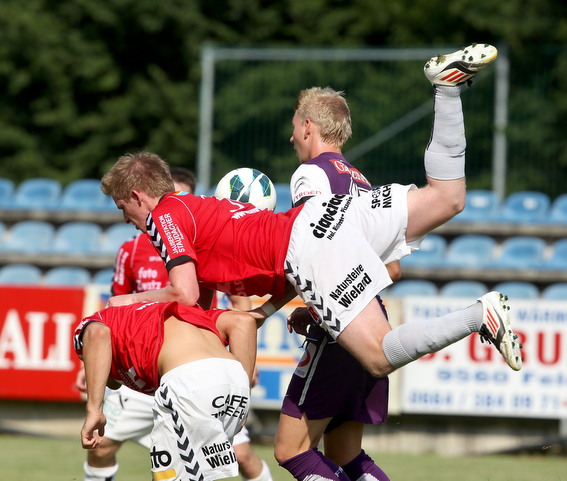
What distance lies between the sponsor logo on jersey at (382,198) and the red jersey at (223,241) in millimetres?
382

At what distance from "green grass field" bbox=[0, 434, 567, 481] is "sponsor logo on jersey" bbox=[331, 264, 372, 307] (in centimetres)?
409

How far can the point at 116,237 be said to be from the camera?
520 inches

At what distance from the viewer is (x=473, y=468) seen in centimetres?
932

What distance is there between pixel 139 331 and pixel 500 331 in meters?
1.58

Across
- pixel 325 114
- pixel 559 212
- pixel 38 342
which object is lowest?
pixel 38 342

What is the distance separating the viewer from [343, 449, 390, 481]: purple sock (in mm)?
5488

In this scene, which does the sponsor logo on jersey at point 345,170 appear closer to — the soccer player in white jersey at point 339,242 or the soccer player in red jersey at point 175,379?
the soccer player in white jersey at point 339,242

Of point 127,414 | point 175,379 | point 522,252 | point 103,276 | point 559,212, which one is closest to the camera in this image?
point 175,379

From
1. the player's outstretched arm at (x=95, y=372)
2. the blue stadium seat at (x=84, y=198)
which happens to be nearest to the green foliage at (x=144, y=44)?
the blue stadium seat at (x=84, y=198)

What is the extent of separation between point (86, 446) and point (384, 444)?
20.4 feet

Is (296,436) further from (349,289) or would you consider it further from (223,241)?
(223,241)

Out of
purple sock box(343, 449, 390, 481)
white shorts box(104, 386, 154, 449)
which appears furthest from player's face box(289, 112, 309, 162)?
white shorts box(104, 386, 154, 449)

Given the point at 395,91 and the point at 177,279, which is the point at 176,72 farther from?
the point at 177,279

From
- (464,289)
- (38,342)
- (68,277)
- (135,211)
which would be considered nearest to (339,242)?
(135,211)
